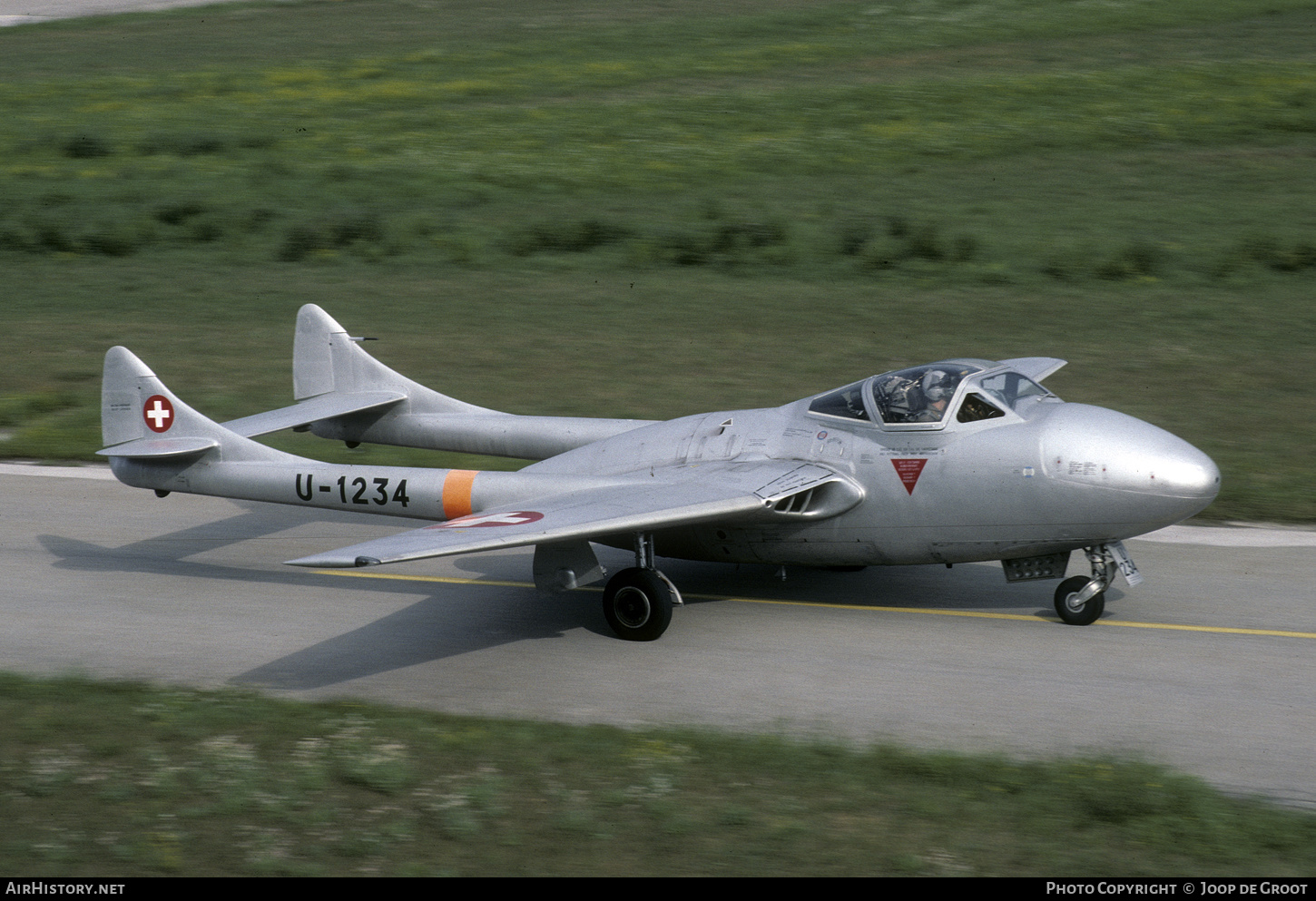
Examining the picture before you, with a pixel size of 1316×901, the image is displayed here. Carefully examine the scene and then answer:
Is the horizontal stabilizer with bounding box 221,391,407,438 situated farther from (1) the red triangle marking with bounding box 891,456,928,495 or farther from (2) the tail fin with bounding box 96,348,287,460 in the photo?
(1) the red triangle marking with bounding box 891,456,928,495

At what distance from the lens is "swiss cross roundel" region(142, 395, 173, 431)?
1391cm

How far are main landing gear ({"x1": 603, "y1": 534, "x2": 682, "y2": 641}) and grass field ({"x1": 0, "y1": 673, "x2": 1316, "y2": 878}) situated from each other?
2172 millimetres

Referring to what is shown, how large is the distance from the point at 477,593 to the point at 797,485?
3.68 meters

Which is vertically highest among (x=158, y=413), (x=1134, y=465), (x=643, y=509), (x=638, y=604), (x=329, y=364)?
(x=329, y=364)

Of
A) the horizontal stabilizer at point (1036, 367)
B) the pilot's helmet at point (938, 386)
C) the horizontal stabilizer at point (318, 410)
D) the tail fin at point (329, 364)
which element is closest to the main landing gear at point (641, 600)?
the pilot's helmet at point (938, 386)

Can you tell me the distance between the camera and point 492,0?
2146 inches

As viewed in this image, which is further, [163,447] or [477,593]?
[163,447]

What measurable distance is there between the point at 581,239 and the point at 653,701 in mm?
19815

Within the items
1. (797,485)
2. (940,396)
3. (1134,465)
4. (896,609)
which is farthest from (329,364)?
(1134,465)

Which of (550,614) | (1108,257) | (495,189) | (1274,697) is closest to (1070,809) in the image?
(1274,697)

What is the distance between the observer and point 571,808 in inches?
329

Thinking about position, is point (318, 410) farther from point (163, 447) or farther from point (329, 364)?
point (163, 447)

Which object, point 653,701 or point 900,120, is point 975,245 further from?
point 653,701

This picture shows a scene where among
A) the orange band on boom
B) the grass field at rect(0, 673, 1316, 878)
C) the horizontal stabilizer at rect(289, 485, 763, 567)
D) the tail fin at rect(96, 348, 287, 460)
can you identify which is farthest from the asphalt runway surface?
the tail fin at rect(96, 348, 287, 460)
